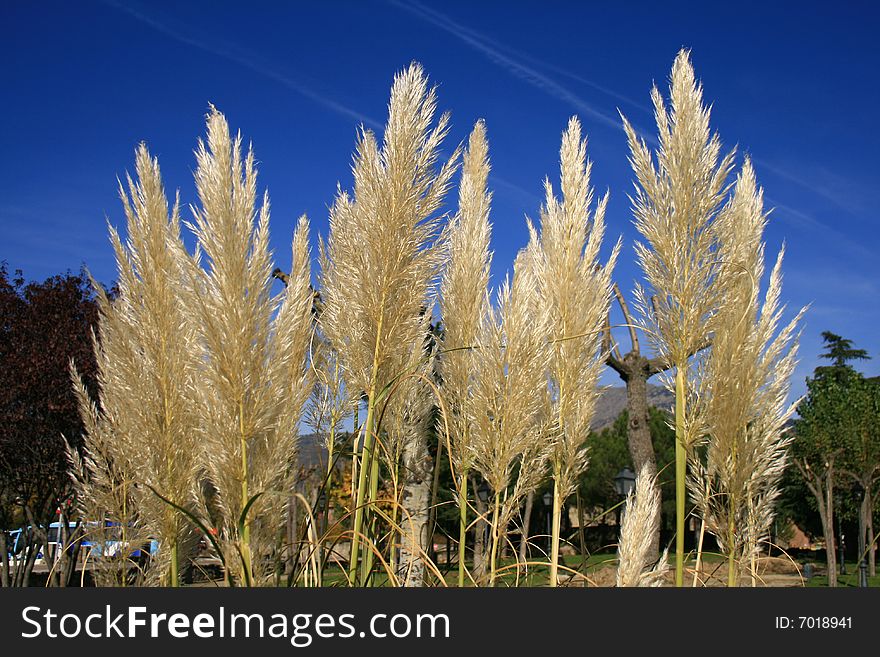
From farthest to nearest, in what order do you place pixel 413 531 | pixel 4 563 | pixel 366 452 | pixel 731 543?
pixel 4 563, pixel 731 543, pixel 366 452, pixel 413 531

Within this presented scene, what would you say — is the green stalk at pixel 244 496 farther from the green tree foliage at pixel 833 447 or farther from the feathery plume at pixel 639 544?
the green tree foliage at pixel 833 447

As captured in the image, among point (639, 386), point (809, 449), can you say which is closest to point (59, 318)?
point (639, 386)

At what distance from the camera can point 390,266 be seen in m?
2.33

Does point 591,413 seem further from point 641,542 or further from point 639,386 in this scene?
point 639,386

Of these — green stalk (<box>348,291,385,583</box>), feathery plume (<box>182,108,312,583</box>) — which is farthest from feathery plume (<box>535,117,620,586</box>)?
feathery plume (<box>182,108,312,583</box>)

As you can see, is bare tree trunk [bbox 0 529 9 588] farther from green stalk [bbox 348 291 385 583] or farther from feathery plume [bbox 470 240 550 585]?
feathery plume [bbox 470 240 550 585]

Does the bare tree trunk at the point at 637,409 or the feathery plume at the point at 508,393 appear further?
the bare tree trunk at the point at 637,409

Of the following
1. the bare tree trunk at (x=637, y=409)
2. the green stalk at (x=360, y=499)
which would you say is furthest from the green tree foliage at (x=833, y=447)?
the green stalk at (x=360, y=499)

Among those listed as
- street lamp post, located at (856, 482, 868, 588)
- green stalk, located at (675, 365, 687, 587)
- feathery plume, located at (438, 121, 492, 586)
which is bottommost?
street lamp post, located at (856, 482, 868, 588)

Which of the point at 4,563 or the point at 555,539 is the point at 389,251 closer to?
the point at 555,539

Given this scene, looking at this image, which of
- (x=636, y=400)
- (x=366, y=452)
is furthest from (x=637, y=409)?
(x=366, y=452)

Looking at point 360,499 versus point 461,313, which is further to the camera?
point 461,313
